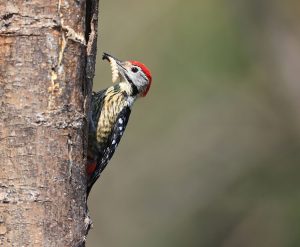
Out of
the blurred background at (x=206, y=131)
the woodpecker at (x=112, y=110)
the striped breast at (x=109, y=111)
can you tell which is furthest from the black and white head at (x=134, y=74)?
the blurred background at (x=206, y=131)

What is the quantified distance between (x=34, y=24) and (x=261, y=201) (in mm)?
Answer: 8364

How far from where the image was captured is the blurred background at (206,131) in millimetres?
10992

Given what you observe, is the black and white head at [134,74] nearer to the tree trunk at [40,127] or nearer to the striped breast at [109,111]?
the striped breast at [109,111]

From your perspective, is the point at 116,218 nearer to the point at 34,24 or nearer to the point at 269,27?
the point at 269,27

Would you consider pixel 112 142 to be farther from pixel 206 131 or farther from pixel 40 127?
pixel 206 131

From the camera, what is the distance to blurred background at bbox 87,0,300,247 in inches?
433

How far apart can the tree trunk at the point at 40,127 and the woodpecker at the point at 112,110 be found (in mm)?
1362

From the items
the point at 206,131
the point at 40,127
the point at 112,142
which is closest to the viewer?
the point at 40,127

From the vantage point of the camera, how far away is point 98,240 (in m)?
12.3

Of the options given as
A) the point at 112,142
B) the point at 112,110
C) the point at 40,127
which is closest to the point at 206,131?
the point at 112,110

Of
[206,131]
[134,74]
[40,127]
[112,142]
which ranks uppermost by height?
[40,127]

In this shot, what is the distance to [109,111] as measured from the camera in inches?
222

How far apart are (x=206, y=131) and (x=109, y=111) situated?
624 centimetres

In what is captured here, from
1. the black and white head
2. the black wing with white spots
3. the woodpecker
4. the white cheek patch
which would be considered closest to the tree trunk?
the woodpecker
